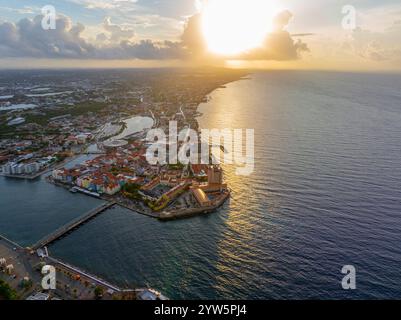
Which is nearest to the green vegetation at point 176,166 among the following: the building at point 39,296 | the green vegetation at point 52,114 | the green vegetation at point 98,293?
the green vegetation at point 98,293

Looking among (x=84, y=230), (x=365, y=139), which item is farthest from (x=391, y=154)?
(x=84, y=230)

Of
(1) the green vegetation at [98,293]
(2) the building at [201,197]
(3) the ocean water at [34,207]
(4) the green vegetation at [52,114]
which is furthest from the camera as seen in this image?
(4) the green vegetation at [52,114]

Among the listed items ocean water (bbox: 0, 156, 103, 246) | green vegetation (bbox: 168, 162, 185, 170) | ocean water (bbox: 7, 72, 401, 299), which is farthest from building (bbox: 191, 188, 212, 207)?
ocean water (bbox: 0, 156, 103, 246)

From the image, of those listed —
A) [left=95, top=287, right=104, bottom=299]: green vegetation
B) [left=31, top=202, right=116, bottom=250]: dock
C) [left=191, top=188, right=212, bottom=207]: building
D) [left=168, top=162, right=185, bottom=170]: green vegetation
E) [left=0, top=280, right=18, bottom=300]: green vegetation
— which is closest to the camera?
[left=0, top=280, right=18, bottom=300]: green vegetation

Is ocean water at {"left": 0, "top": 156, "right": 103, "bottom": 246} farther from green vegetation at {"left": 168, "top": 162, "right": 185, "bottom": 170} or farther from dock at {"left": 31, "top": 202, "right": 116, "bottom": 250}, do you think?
green vegetation at {"left": 168, "top": 162, "right": 185, "bottom": 170}

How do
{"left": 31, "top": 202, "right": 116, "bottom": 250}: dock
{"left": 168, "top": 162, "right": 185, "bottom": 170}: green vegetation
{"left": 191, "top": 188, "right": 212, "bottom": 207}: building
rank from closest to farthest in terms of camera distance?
{"left": 31, "top": 202, "right": 116, "bottom": 250}: dock → {"left": 191, "top": 188, "right": 212, "bottom": 207}: building → {"left": 168, "top": 162, "right": 185, "bottom": 170}: green vegetation

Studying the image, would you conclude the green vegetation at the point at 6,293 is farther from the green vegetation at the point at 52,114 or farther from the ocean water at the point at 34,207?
the green vegetation at the point at 52,114

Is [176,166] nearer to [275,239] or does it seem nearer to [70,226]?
[70,226]
